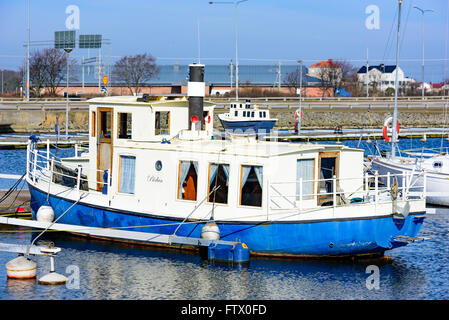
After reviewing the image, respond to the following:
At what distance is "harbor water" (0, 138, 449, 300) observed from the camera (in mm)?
18875

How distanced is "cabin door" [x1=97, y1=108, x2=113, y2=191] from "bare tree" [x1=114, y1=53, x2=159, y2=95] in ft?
218

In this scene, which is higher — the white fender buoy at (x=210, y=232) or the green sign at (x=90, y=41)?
the green sign at (x=90, y=41)

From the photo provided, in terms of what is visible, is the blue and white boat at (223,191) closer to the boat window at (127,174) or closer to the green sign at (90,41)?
the boat window at (127,174)

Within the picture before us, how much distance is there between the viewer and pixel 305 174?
71.4 feet

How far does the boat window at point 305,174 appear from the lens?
21.6m

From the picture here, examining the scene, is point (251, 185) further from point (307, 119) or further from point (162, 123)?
point (307, 119)

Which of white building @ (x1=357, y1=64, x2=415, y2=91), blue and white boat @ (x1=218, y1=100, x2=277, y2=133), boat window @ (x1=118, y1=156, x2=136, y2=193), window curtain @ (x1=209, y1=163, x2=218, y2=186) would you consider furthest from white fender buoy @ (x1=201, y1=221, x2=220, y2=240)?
white building @ (x1=357, y1=64, x2=415, y2=91)

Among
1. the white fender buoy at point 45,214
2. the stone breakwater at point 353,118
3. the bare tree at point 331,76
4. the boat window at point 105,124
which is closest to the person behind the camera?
the white fender buoy at point 45,214

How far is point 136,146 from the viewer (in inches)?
904

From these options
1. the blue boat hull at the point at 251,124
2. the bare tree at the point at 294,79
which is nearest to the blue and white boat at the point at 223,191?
the blue boat hull at the point at 251,124

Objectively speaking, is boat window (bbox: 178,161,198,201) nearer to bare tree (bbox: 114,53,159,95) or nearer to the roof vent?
the roof vent

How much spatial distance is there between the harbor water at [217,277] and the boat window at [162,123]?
3.99 meters

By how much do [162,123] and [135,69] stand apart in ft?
231
